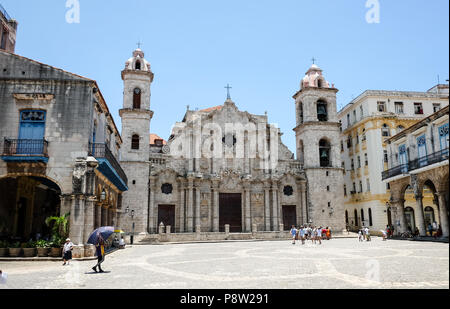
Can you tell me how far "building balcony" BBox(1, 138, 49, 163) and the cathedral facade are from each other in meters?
17.7

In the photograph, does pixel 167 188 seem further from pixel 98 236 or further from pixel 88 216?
pixel 98 236

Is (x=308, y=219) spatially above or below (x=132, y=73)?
below

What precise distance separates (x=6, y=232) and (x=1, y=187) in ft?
8.90

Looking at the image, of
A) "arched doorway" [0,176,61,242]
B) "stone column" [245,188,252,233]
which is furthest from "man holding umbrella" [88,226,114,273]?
"stone column" [245,188,252,233]

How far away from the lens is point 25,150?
1814cm

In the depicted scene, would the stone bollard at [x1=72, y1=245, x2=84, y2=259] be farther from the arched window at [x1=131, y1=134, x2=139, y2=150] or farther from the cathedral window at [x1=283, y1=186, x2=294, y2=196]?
the cathedral window at [x1=283, y1=186, x2=294, y2=196]

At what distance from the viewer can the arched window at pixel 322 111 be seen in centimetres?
4300

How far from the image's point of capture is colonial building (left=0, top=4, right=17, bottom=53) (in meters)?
27.9

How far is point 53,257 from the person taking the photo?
17500mm

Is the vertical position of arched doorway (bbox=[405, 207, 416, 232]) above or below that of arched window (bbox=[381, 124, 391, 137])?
below

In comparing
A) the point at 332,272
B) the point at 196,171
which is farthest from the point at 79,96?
the point at 196,171

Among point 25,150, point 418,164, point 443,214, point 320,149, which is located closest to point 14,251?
point 25,150
